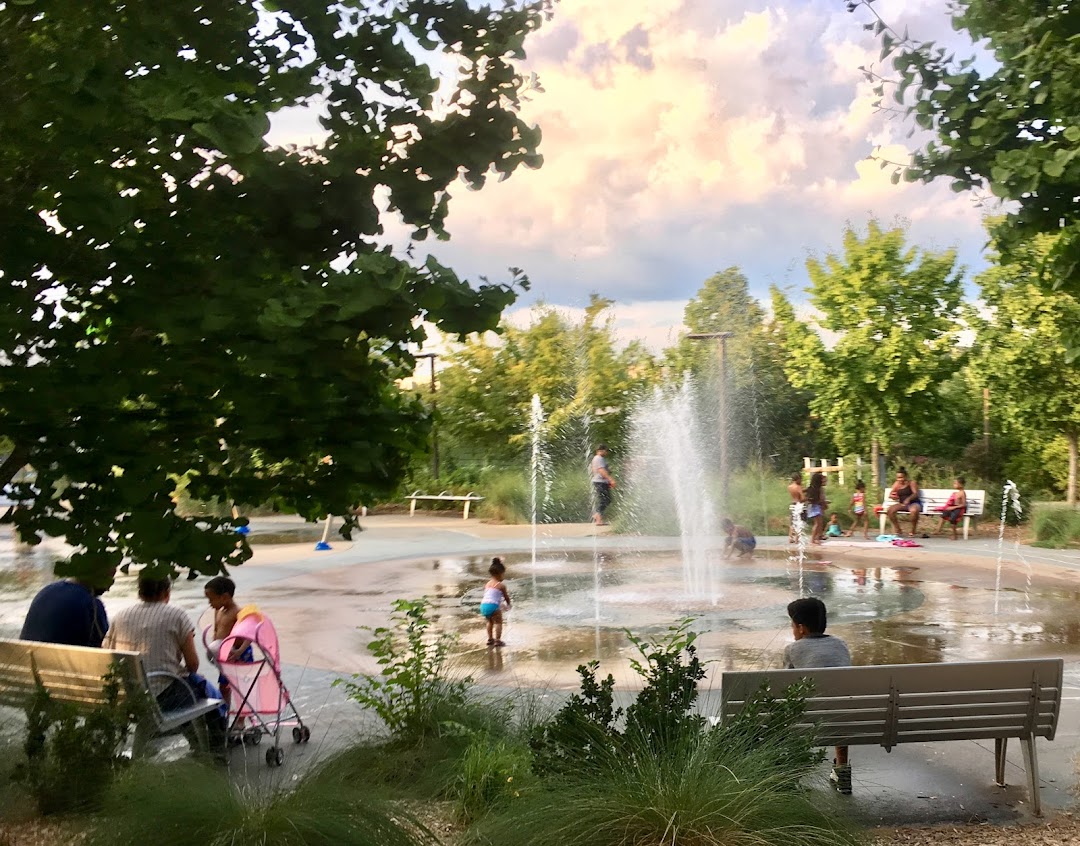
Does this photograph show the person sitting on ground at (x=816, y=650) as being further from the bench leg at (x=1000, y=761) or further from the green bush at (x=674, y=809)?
the green bush at (x=674, y=809)

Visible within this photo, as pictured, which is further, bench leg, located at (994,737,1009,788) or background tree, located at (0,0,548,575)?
bench leg, located at (994,737,1009,788)

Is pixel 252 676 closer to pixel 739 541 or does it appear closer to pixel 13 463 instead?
pixel 13 463

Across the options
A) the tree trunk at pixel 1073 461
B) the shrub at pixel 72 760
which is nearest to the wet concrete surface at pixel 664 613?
the shrub at pixel 72 760

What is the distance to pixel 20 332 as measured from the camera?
4.14 metres

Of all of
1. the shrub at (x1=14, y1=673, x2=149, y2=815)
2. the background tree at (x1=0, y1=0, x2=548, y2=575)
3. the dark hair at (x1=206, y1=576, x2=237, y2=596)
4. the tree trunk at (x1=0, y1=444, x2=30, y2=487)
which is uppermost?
the background tree at (x1=0, y1=0, x2=548, y2=575)

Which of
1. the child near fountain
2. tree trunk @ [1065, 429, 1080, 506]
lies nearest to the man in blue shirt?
the child near fountain

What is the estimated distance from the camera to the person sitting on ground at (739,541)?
19109 millimetres

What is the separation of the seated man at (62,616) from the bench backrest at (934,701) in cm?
421

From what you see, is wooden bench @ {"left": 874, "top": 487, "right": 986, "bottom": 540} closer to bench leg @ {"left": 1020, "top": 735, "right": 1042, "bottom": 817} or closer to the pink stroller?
bench leg @ {"left": 1020, "top": 735, "right": 1042, "bottom": 817}

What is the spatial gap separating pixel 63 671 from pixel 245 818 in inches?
92.6

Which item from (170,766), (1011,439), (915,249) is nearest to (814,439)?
(1011,439)

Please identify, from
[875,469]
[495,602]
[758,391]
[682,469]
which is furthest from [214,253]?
[758,391]

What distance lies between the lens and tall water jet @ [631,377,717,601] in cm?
1798

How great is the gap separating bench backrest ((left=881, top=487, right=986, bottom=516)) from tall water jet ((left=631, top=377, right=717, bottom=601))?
404cm
